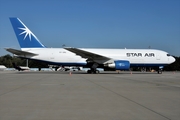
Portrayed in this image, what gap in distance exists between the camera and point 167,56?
32.8 metres

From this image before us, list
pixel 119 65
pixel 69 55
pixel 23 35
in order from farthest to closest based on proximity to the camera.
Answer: pixel 23 35
pixel 69 55
pixel 119 65

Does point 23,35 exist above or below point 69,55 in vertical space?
above

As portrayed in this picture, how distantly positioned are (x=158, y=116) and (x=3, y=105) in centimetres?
405

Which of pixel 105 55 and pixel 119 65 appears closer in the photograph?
pixel 119 65

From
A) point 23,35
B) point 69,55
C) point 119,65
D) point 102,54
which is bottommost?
point 119,65

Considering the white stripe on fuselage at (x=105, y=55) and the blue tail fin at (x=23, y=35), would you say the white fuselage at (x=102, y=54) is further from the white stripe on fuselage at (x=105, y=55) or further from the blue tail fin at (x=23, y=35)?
the blue tail fin at (x=23, y=35)

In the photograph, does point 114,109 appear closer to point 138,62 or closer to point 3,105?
point 3,105

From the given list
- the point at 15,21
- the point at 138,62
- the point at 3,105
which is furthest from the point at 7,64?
the point at 3,105

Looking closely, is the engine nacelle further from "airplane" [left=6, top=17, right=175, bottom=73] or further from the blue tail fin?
the blue tail fin

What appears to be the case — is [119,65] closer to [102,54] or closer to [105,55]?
[105,55]

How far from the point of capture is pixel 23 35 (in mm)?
31719

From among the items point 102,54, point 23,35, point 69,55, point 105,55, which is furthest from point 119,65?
point 23,35

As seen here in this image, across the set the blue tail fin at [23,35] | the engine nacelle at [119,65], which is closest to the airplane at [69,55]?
the blue tail fin at [23,35]

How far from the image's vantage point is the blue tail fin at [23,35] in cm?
3151
